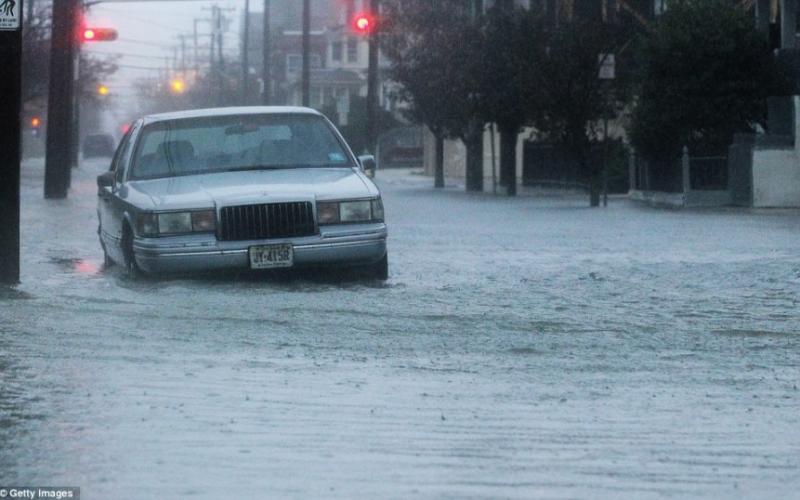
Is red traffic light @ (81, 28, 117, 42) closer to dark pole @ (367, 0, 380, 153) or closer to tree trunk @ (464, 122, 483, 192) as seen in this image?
dark pole @ (367, 0, 380, 153)

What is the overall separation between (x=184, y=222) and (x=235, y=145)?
5.23 ft

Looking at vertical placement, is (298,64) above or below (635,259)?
above

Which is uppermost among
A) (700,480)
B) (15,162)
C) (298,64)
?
(298,64)

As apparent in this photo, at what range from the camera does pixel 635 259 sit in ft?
55.6

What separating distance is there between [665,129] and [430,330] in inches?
860

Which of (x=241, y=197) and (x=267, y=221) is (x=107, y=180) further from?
(x=267, y=221)

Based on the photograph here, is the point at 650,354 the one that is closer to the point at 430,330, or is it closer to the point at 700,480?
the point at 430,330

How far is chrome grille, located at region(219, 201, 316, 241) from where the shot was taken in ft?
43.5

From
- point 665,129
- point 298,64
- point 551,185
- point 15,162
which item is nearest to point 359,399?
point 15,162

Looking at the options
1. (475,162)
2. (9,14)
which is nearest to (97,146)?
(475,162)

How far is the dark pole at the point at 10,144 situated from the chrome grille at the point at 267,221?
5.43 ft

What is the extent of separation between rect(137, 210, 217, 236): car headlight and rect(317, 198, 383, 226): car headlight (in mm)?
879

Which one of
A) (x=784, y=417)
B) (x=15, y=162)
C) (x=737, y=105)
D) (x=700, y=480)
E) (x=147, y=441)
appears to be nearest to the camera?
(x=700, y=480)

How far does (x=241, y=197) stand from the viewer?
43.7ft
